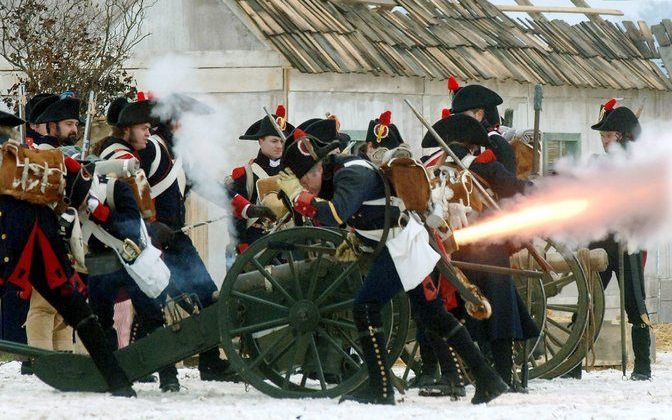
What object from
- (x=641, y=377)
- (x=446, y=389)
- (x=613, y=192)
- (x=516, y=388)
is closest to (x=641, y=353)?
(x=641, y=377)

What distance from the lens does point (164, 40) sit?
18.4m

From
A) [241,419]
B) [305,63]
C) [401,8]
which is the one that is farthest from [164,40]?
[241,419]

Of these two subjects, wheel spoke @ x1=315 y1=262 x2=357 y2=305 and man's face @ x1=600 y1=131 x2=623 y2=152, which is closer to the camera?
wheel spoke @ x1=315 y1=262 x2=357 y2=305

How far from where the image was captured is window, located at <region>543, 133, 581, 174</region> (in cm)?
2025

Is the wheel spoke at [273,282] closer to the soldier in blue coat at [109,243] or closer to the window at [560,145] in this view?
the soldier in blue coat at [109,243]

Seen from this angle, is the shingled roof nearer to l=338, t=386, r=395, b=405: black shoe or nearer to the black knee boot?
the black knee boot

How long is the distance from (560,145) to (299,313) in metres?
11.6

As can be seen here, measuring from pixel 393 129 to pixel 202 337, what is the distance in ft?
12.3

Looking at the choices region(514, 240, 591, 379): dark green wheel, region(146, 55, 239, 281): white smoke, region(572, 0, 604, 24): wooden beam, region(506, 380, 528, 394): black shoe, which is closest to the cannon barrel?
region(146, 55, 239, 281): white smoke

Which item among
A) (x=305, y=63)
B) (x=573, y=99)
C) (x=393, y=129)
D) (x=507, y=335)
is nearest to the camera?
(x=507, y=335)

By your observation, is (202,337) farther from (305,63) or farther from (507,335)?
(305,63)

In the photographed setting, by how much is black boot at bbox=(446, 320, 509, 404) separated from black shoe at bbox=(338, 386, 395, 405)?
1.47 feet

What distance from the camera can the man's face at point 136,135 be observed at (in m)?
10.4

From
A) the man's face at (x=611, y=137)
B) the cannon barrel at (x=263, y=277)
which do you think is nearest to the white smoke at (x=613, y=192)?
the man's face at (x=611, y=137)
